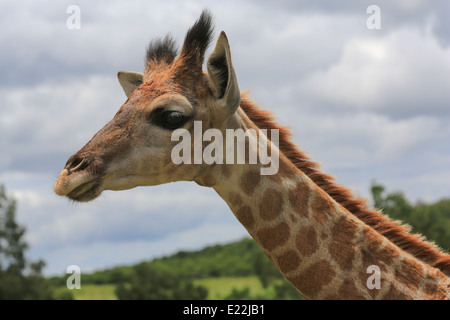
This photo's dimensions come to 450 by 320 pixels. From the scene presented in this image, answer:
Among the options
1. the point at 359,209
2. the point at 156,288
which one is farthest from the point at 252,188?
the point at 156,288

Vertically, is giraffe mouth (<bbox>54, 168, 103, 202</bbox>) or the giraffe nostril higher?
the giraffe nostril

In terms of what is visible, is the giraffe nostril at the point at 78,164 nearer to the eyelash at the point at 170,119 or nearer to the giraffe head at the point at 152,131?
the giraffe head at the point at 152,131

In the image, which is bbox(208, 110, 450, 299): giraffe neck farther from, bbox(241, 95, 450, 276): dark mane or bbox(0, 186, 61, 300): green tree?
bbox(0, 186, 61, 300): green tree

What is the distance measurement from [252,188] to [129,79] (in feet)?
9.82

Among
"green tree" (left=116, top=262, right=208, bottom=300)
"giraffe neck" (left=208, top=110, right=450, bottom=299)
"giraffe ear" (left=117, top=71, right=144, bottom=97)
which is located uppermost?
"giraffe ear" (left=117, top=71, right=144, bottom=97)

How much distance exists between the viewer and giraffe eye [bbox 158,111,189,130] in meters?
6.43

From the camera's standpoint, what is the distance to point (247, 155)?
21.5 ft

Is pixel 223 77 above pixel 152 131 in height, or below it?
above

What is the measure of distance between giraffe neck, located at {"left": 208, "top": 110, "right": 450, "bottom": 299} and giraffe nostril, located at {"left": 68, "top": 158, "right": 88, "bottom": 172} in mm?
1594

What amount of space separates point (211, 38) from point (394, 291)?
13.0 ft

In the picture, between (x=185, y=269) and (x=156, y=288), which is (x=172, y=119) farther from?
(x=185, y=269)

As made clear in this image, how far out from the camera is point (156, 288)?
62.0 ft

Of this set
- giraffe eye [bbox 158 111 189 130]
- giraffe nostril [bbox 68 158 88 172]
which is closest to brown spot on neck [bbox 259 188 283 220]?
giraffe eye [bbox 158 111 189 130]

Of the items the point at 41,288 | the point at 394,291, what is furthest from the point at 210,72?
the point at 41,288
